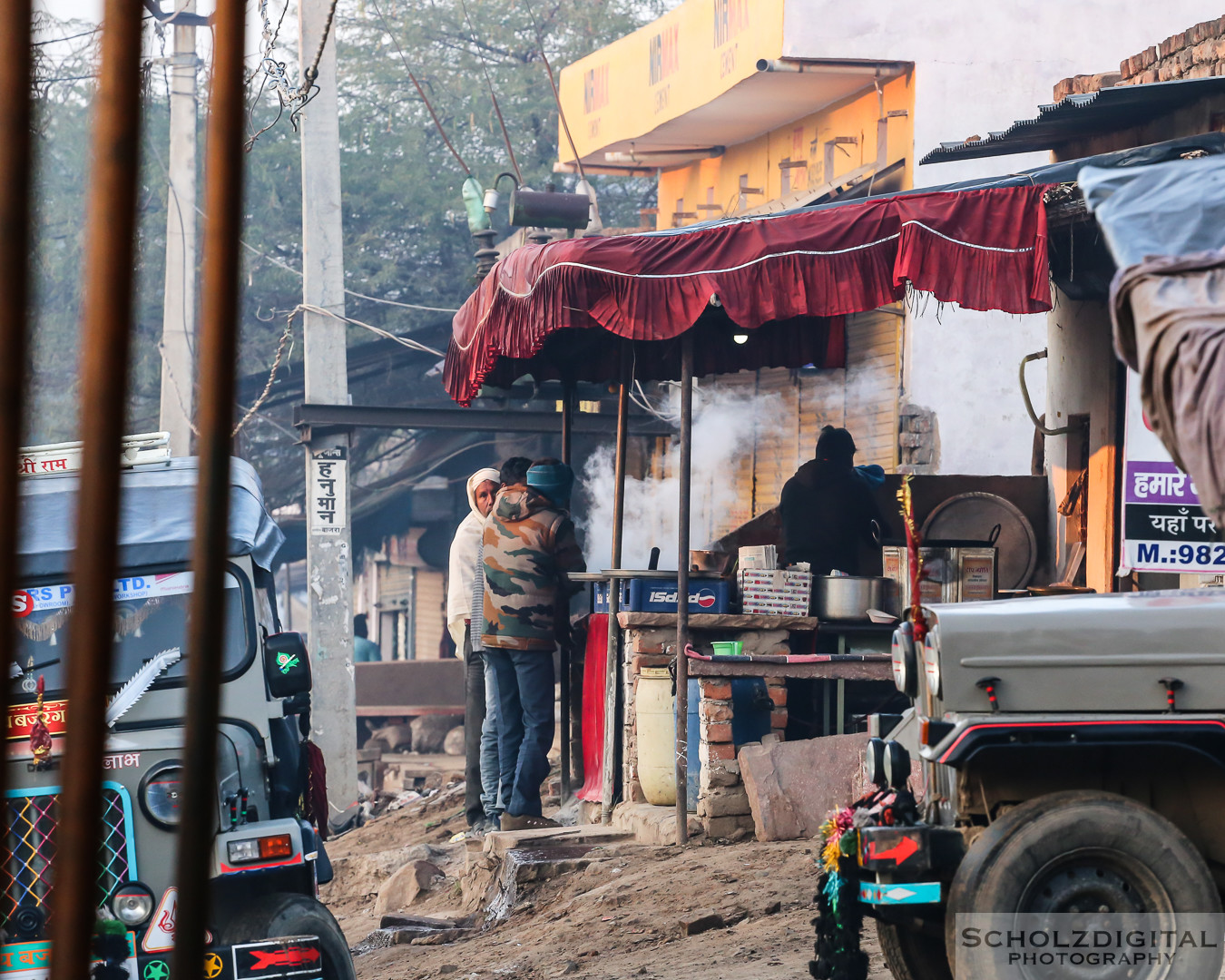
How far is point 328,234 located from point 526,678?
7.32m

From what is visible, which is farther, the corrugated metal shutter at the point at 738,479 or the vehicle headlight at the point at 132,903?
the corrugated metal shutter at the point at 738,479

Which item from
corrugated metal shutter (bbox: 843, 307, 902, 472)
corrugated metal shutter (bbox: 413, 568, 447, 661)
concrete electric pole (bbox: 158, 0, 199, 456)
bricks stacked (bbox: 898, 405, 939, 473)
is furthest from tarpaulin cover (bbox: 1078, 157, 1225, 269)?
corrugated metal shutter (bbox: 413, 568, 447, 661)

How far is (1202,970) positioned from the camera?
14.0 ft

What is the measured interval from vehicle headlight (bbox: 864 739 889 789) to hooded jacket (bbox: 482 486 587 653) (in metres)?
4.35

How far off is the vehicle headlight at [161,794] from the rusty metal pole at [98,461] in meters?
4.04

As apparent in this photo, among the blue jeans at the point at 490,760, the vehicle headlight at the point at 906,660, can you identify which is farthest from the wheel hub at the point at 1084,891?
the blue jeans at the point at 490,760

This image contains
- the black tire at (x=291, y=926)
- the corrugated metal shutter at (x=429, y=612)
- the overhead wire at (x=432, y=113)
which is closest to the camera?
the black tire at (x=291, y=926)

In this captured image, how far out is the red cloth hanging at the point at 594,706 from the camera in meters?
9.37

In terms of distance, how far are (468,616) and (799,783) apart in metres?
3.69

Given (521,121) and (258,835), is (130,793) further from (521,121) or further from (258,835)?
(521,121)

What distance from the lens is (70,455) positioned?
23.0 ft

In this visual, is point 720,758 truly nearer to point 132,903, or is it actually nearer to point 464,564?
point 464,564

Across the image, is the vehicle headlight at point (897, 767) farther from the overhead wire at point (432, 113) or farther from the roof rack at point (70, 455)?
the overhead wire at point (432, 113)

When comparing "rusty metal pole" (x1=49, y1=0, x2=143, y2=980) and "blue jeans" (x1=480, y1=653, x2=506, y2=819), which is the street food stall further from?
"rusty metal pole" (x1=49, y1=0, x2=143, y2=980)
